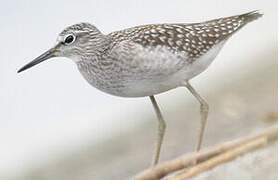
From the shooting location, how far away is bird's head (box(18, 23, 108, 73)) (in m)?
6.23

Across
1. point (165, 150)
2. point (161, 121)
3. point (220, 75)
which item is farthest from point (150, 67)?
point (220, 75)

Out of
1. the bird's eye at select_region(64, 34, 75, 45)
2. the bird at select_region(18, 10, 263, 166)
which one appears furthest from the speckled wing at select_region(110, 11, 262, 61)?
the bird's eye at select_region(64, 34, 75, 45)

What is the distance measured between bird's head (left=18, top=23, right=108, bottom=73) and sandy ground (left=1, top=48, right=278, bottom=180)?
165 centimetres

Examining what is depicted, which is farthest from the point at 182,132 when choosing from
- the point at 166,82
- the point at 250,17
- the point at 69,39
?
the point at 69,39

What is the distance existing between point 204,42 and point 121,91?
2.61 ft

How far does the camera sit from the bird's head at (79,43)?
20.5ft

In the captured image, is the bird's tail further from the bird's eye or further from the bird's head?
the bird's eye

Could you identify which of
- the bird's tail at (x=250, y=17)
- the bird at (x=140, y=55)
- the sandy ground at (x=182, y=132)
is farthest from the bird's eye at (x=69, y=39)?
the sandy ground at (x=182, y=132)

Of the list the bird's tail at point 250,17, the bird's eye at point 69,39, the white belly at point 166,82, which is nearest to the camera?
the white belly at point 166,82

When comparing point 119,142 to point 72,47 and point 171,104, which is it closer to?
point 171,104

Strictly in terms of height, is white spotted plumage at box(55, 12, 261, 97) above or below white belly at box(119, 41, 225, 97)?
above

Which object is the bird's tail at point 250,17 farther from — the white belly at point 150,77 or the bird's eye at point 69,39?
the bird's eye at point 69,39

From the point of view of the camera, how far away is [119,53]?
244 inches

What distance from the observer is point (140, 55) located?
6137mm
